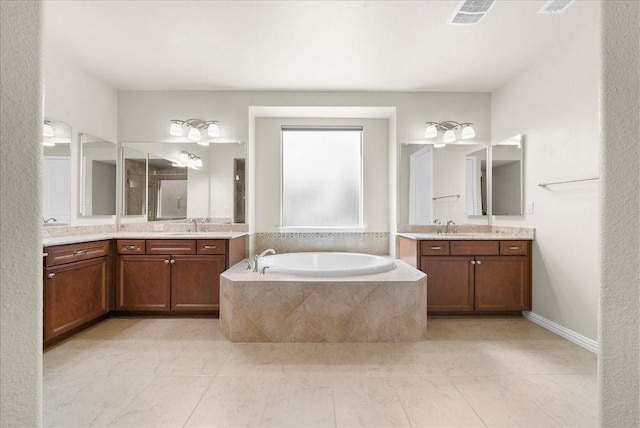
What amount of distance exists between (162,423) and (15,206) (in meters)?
1.35

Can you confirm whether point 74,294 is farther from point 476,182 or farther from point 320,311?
point 476,182

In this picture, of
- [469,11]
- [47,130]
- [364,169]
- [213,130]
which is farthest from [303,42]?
[47,130]

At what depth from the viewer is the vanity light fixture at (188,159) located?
380cm

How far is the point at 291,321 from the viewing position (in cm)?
249

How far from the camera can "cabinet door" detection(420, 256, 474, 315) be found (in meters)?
3.11

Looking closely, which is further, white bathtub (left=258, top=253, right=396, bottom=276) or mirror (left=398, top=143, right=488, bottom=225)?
mirror (left=398, top=143, right=488, bottom=225)

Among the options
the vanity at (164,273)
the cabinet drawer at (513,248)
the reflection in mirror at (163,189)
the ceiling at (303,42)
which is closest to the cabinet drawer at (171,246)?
the vanity at (164,273)

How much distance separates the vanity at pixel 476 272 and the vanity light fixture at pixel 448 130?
4.26 feet

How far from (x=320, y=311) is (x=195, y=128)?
2.62 meters

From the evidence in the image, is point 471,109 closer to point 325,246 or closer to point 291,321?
point 325,246

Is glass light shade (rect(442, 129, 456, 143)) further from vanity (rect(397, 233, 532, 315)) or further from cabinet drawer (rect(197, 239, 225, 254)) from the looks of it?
cabinet drawer (rect(197, 239, 225, 254))

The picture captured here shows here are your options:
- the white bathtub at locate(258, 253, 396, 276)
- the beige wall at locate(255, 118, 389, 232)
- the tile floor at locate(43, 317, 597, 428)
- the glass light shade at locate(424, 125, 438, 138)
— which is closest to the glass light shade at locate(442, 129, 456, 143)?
the glass light shade at locate(424, 125, 438, 138)

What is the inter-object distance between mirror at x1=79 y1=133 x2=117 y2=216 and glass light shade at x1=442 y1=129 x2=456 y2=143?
3.88 m

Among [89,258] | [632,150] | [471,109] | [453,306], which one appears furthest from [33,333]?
[471,109]
